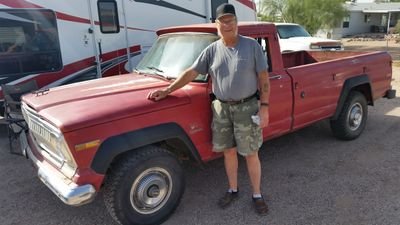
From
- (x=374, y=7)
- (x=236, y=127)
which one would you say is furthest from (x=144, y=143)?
(x=374, y=7)

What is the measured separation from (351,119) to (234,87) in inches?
114

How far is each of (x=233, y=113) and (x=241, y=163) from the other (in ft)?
5.11

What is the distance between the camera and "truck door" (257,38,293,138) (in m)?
4.15

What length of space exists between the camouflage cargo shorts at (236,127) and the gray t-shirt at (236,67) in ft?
0.36

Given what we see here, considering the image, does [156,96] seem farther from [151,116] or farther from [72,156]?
[72,156]

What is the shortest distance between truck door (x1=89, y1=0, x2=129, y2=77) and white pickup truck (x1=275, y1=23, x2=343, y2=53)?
6291 mm

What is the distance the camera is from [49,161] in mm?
3436

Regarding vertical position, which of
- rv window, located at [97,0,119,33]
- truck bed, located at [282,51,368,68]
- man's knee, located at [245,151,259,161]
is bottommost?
man's knee, located at [245,151,259,161]

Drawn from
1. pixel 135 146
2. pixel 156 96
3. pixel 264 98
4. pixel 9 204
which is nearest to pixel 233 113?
pixel 264 98

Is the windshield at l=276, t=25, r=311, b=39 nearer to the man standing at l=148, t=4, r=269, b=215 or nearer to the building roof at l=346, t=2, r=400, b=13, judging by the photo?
the man standing at l=148, t=4, r=269, b=215

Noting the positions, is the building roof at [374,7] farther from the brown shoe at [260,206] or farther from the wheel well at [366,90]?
the brown shoe at [260,206]

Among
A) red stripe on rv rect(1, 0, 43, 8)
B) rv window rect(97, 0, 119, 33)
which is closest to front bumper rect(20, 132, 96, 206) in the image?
red stripe on rv rect(1, 0, 43, 8)

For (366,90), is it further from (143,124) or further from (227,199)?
(143,124)

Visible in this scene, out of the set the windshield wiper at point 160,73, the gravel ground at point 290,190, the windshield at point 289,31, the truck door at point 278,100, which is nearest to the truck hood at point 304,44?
the windshield at point 289,31
